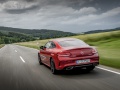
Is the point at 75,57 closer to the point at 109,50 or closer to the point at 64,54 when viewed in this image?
the point at 64,54

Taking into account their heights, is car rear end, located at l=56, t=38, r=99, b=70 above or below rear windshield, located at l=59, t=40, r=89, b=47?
below

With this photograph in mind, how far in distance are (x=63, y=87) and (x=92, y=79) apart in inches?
61.0

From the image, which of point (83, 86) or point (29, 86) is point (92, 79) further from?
point (29, 86)

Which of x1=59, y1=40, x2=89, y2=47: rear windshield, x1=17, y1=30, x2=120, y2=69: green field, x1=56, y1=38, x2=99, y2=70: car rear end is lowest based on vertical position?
x1=17, y1=30, x2=120, y2=69: green field

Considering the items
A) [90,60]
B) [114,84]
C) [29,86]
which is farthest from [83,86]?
[90,60]

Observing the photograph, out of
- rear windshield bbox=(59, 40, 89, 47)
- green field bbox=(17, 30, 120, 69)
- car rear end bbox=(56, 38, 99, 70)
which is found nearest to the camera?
car rear end bbox=(56, 38, 99, 70)

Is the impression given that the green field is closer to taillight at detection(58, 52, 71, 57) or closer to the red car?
the red car

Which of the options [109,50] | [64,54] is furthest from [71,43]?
[109,50]

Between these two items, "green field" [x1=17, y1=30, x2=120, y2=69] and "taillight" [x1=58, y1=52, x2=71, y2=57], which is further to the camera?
"green field" [x1=17, y1=30, x2=120, y2=69]

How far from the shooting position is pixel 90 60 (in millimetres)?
9000

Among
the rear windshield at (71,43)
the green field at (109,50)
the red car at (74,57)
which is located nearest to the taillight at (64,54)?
the red car at (74,57)

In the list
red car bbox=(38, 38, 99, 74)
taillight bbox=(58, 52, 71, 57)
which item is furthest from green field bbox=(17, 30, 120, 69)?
taillight bbox=(58, 52, 71, 57)

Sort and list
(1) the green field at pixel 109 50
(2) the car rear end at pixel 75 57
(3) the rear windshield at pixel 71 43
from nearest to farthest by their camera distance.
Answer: (2) the car rear end at pixel 75 57 → (3) the rear windshield at pixel 71 43 → (1) the green field at pixel 109 50

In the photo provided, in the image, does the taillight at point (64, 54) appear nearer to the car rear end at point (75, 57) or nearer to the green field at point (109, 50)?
the car rear end at point (75, 57)
